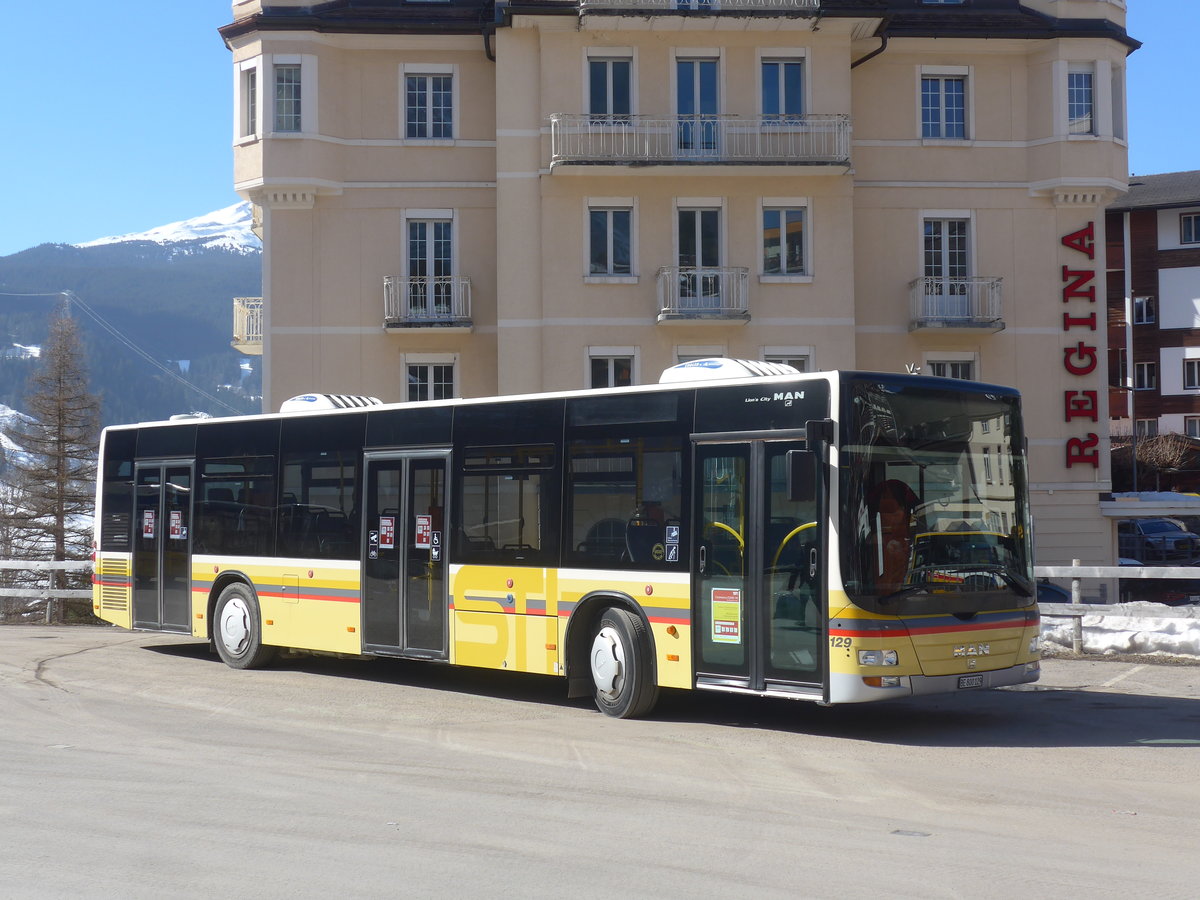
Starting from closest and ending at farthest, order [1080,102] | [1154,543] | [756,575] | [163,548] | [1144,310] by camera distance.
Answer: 1. [756,575]
2. [163,548]
3. [1080,102]
4. [1154,543]
5. [1144,310]

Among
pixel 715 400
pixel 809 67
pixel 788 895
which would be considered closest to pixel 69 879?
pixel 788 895

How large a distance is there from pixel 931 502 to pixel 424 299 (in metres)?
23.0

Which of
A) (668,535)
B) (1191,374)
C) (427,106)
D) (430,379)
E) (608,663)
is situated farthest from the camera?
(1191,374)

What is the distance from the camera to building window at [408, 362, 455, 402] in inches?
1335

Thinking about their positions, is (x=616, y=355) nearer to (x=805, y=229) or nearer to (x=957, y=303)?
(x=805, y=229)

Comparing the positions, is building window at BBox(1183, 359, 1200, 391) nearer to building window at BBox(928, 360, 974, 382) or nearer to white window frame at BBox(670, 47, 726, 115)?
building window at BBox(928, 360, 974, 382)

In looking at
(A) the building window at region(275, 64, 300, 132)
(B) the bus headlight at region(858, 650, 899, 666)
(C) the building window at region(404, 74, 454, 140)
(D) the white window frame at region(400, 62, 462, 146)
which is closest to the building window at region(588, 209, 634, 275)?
(D) the white window frame at region(400, 62, 462, 146)

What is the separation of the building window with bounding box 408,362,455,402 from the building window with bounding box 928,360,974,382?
11.7 meters

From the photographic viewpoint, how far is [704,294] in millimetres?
32375

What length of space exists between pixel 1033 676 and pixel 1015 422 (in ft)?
7.55

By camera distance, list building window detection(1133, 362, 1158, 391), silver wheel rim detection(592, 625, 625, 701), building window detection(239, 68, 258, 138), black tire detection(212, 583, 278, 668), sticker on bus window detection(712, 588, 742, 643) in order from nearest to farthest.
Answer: sticker on bus window detection(712, 588, 742, 643) < silver wheel rim detection(592, 625, 625, 701) < black tire detection(212, 583, 278, 668) < building window detection(239, 68, 258, 138) < building window detection(1133, 362, 1158, 391)

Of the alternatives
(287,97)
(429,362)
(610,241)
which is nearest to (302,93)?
(287,97)

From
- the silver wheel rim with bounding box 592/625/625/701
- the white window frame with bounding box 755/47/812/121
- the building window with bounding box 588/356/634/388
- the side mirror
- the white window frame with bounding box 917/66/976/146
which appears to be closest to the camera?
the side mirror

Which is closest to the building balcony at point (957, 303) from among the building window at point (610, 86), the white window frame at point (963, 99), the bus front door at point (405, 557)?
the white window frame at point (963, 99)
